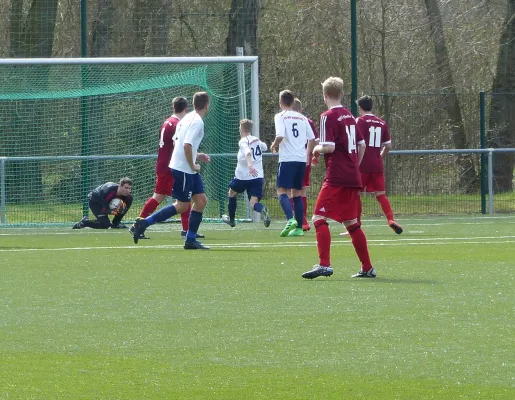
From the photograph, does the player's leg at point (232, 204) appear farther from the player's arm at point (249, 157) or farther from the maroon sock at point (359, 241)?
the maroon sock at point (359, 241)

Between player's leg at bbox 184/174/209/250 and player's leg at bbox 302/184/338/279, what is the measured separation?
3.63 meters

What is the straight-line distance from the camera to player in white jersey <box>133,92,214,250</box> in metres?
13.8

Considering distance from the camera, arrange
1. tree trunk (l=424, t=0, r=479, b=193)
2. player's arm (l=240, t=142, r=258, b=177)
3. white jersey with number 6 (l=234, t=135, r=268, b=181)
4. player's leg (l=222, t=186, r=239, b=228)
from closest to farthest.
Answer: player's arm (l=240, t=142, r=258, b=177) → white jersey with number 6 (l=234, t=135, r=268, b=181) → player's leg (l=222, t=186, r=239, b=228) → tree trunk (l=424, t=0, r=479, b=193)

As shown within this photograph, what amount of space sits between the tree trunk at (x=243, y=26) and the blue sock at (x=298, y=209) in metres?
6.70

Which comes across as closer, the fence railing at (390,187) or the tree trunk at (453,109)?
the fence railing at (390,187)

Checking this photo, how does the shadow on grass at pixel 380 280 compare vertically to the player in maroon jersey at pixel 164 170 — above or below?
below

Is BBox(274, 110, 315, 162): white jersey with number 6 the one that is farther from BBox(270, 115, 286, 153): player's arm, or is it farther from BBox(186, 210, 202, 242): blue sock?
BBox(186, 210, 202, 242): blue sock

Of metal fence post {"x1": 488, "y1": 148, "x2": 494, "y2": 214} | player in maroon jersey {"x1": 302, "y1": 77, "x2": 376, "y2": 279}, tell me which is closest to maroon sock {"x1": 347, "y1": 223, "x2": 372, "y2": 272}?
player in maroon jersey {"x1": 302, "y1": 77, "x2": 376, "y2": 279}

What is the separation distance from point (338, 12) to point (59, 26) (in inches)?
246

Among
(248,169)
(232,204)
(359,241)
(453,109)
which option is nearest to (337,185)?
(359,241)

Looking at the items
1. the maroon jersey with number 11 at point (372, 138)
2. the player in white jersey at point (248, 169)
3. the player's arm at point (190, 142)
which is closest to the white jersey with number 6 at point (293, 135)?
the maroon jersey with number 11 at point (372, 138)

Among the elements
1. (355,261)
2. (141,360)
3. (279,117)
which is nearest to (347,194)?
(355,261)

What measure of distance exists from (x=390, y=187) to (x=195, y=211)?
882 cm

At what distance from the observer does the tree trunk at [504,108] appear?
2255 centimetres
